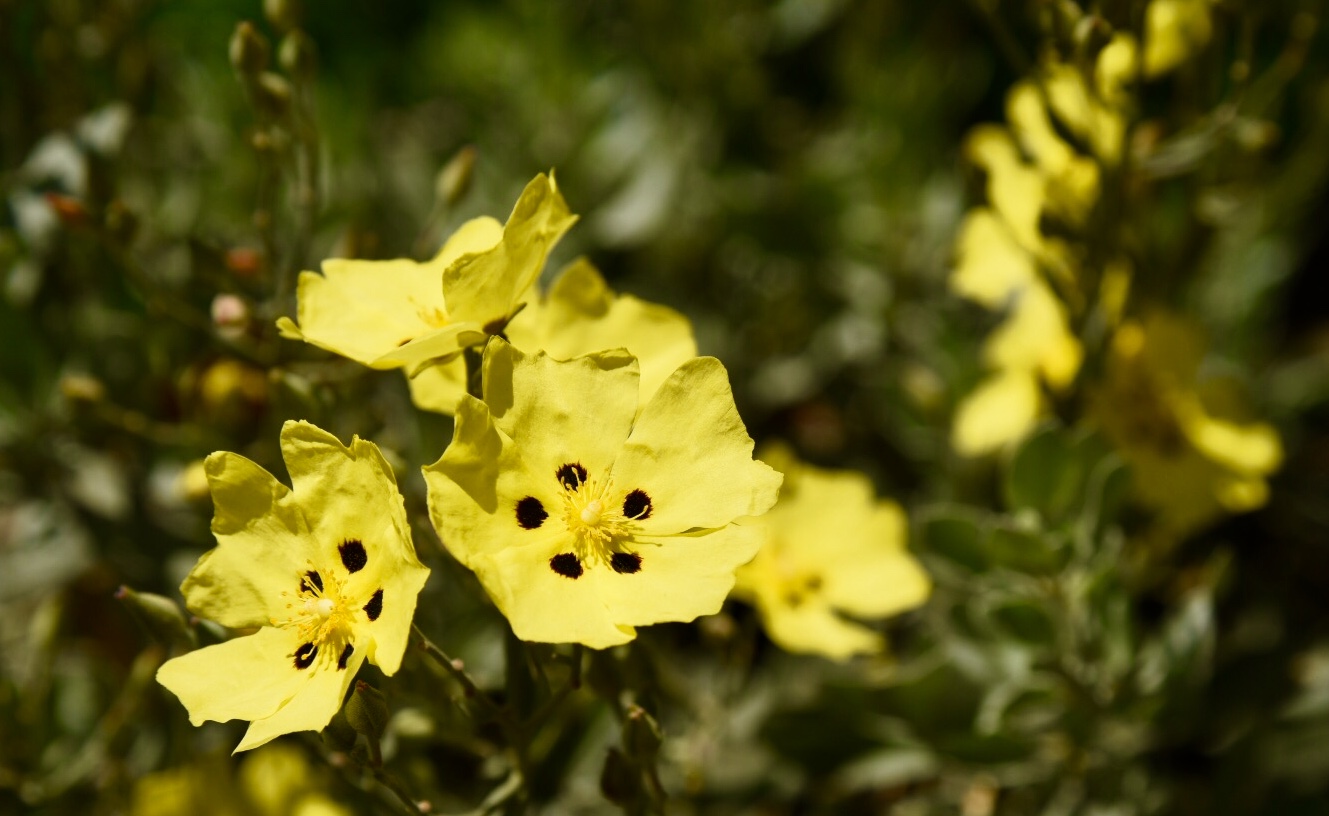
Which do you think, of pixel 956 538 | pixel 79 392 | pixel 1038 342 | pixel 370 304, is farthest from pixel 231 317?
pixel 1038 342

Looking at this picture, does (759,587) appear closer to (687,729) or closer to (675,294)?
(687,729)

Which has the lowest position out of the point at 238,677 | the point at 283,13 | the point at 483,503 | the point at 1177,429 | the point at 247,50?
the point at 238,677

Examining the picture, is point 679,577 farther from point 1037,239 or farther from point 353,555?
point 1037,239

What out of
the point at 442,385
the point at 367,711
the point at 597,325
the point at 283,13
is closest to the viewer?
the point at 367,711

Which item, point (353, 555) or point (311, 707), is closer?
point (311, 707)

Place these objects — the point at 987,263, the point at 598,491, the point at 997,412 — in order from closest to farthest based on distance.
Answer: the point at 598,491 < the point at 997,412 < the point at 987,263

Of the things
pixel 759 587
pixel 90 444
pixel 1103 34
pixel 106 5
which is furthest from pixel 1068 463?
pixel 106 5

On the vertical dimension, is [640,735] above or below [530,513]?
below

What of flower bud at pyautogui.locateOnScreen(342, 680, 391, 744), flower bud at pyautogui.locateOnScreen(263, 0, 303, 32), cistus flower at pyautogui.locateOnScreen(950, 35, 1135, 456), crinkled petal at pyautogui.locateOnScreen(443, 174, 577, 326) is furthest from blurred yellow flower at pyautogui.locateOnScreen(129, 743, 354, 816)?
cistus flower at pyautogui.locateOnScreen(950, 35, 1135, 456)
